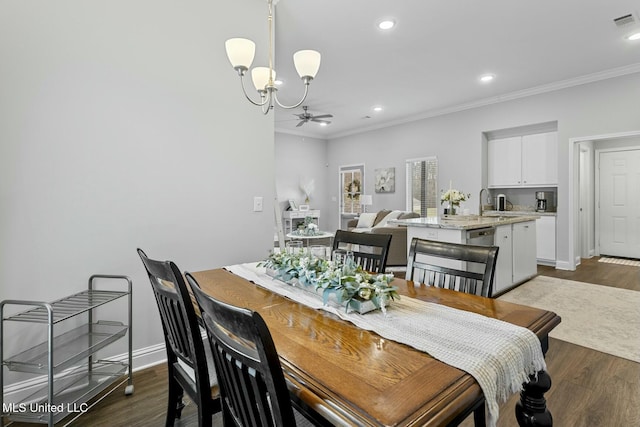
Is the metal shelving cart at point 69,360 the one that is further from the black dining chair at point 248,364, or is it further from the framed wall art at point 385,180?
the framed wall art at point 385,180

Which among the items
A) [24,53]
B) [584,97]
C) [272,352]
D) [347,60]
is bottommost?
[272,352]

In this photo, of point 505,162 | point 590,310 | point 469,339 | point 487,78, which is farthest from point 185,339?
point 505,162

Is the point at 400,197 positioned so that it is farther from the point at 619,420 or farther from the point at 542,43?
the point at 619,420

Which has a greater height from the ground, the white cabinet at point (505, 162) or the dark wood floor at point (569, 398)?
the white cabinet at point (505, 162)

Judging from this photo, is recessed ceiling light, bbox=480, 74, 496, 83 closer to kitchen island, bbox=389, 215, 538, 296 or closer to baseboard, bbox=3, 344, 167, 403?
kitchen island, bbox=389, 215, 538, 296

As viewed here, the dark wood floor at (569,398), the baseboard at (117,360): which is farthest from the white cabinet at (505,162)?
the baseboard at (117,360)

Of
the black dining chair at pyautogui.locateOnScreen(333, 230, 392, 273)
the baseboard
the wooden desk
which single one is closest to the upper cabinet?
the black dining chair at pyautogui.locateOnScreen(333, 230, 392, 273)

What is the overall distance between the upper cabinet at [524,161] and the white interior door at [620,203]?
5.77ft

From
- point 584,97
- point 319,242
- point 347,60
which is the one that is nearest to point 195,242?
point 347,60

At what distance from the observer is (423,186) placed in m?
7.32

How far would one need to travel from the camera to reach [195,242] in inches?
99.3

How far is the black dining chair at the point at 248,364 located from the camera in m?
0.68

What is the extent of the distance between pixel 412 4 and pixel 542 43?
6.38 feet

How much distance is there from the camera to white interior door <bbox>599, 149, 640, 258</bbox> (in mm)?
5969
